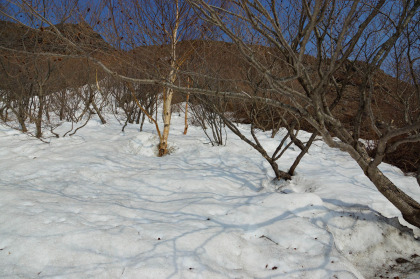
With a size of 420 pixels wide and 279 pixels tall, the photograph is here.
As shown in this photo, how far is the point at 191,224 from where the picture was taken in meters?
2.32

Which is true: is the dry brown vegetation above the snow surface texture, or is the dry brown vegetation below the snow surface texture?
above

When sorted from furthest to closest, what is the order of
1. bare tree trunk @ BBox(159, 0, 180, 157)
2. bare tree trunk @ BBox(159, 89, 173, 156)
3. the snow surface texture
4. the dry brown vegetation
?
bare tree trunk @ BBox(159, 89, 173, 156)
bare tree trunk @ BBox(159, 0, 180, 157)
the dry brown vegetation
the snow surface texture

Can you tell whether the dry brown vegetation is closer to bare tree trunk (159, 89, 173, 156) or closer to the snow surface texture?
bare tree trunk (159, 89, 173, 156)

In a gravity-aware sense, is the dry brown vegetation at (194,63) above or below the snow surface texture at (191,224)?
above

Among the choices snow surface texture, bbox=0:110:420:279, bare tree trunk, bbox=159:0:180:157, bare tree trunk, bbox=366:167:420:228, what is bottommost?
snow surface texture, bbox=0:110:420:279

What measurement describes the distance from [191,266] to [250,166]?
3.01 metres

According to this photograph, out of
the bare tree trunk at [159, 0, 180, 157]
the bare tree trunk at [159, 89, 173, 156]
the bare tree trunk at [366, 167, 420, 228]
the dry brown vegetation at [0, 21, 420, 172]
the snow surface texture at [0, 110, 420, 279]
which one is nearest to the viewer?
the snow surface texture at [0, 110, 420, 279]

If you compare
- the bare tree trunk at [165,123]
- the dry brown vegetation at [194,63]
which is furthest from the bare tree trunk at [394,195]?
the bare tree trunk at [165,123]

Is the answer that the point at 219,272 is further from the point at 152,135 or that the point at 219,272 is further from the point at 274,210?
the point at 152,135

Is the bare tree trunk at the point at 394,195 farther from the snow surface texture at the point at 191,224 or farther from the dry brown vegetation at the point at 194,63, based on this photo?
the dry brown vegetation at the point at 194,63

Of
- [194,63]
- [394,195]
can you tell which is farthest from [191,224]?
[194,63]

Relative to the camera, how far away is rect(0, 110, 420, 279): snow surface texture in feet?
5.81

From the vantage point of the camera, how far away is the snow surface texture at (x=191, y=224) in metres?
1.77

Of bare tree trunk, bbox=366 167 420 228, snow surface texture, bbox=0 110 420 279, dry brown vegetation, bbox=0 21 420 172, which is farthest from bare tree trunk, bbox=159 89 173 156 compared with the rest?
bare tree trunk, bbox=366 167 420 228
